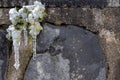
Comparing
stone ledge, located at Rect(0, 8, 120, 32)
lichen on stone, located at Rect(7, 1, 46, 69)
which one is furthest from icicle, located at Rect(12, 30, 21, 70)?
stone ledge, located at Rect(0, 8, 120, 32)

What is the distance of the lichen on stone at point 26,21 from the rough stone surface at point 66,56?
6 cm

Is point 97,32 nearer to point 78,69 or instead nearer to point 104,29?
point 104,29

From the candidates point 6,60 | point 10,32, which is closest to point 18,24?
point 10,32

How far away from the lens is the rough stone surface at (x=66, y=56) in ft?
8.23

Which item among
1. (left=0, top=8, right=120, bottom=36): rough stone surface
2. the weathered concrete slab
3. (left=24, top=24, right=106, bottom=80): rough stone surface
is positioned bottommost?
(left=24, top=24, right=106, bottom=80): rough stone surface

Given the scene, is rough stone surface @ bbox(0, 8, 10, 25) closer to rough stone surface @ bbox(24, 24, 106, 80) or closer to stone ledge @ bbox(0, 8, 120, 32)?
stone ledge @ bbox(0, 8, 120, 32)

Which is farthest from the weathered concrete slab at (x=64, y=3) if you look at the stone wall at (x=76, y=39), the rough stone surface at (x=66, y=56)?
the rough stone surface at (x=66, y=56)

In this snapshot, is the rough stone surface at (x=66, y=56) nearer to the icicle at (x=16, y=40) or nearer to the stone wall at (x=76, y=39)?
the stone wall at (x=76, y=39)

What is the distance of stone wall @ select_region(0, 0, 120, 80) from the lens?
8.25 feet

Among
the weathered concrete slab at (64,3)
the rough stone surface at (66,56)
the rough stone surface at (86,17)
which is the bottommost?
the rough stone surface at (66,56)

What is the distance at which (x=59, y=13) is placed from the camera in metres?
2.54

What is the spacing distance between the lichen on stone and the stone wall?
0.17ft

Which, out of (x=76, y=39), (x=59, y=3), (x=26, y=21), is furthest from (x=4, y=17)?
(x=76, y=39)

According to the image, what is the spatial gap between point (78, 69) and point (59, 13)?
332 mm
